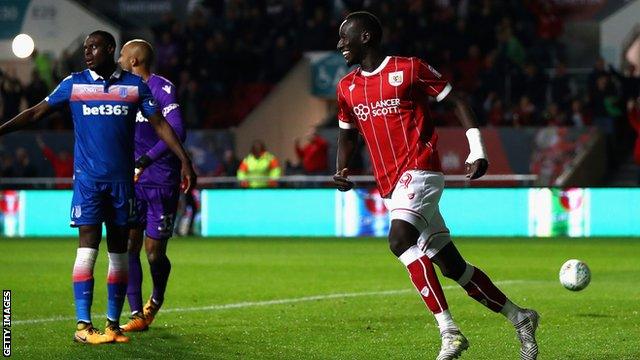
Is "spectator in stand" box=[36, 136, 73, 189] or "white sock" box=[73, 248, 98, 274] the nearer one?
"white sock" box=[73, 248, 98, 274]

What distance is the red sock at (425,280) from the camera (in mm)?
7918

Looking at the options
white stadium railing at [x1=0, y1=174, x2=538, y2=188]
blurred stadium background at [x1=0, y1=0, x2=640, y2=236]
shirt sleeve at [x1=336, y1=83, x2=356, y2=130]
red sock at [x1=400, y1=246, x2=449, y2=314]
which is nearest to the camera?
red sock at [x1=400, y1=246, x2=449, y2=314]

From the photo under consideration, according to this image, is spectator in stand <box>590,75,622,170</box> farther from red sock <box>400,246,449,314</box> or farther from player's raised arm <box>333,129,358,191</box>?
red sock <box>400,246,449,314</box>

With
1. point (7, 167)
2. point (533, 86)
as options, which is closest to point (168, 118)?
point (533, 86)

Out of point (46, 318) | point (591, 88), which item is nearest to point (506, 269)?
point (46, 318)

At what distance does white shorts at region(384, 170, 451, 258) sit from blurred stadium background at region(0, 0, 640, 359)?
5.79 m

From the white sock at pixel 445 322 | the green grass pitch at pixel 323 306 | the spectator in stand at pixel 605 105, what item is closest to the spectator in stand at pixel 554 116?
the spectator in stand at pixel 605 105

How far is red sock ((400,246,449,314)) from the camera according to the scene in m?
7.92

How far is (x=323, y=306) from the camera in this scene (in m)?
12.1

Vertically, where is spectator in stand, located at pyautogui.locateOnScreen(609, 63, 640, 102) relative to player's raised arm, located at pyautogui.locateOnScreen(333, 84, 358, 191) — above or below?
above

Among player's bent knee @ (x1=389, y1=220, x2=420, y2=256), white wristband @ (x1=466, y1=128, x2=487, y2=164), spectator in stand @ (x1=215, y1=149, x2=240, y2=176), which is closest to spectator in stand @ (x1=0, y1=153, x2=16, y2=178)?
spectator in stand @ (x1=215, y1=149, x2=240, y2=176)

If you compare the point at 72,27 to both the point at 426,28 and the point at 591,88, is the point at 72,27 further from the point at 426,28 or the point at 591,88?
the point at 591,88

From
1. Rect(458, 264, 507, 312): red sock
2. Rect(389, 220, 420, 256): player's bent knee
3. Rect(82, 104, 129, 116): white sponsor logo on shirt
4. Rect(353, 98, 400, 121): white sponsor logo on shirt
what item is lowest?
Rect(458, 264, 507, 312): red sock

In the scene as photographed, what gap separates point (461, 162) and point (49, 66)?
10.4 m
